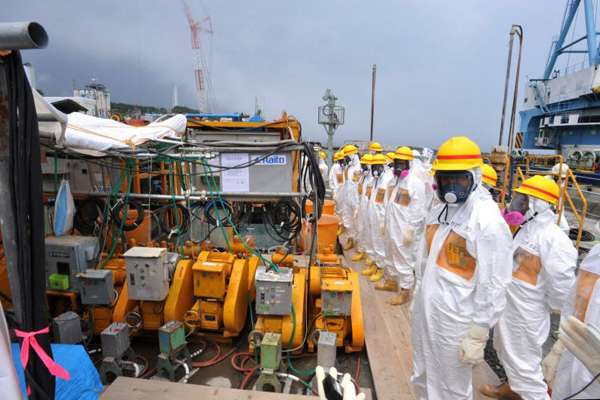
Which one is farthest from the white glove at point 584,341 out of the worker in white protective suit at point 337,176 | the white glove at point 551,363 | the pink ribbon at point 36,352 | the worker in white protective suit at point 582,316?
the worker in white protective suit at point 337,176

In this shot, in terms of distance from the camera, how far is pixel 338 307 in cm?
324

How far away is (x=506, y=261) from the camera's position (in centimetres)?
210

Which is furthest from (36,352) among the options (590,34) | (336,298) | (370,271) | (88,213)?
(590,34)

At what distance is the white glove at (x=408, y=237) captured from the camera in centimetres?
469

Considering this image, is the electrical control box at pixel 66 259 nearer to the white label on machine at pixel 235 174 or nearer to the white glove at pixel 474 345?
the white label on machine at pixel 235 174

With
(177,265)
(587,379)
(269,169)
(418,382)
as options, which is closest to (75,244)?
(177,265)

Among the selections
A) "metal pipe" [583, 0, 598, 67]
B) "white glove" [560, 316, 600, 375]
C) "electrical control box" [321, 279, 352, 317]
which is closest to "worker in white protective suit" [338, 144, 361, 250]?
"electrical control box" [321, 279, 352, 317]

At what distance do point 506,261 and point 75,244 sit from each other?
3.74 m

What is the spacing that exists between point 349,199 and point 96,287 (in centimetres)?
566

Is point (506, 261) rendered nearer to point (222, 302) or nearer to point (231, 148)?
point (231, 148)

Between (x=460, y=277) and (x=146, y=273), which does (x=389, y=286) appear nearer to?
(x=460, y=277)

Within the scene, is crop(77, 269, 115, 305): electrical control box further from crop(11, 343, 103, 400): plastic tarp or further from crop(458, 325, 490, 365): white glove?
crop(458, 325, 490, 365): white glove

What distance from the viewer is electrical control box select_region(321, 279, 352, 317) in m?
3.21

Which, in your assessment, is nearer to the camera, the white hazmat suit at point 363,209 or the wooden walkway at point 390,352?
the wooden walkway at point 390,352
